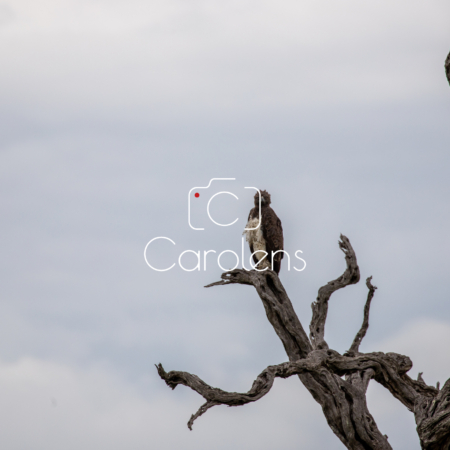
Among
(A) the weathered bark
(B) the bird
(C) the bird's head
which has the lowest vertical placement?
(A) the weathered bark

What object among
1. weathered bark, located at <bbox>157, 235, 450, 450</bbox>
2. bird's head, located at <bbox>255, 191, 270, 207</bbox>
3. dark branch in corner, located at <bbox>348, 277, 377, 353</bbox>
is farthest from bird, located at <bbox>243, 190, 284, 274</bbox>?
Answer: dark branch in corner, located at <bbox>348, 277, 377, 353</bbox>

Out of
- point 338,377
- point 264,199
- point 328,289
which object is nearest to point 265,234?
point 264,199

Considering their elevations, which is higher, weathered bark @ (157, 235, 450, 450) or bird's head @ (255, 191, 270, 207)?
bird's head @ (255, 191, 270, 207)

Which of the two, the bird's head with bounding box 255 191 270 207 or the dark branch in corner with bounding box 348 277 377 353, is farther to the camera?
the bird's head with bounding box 255 191 270 207

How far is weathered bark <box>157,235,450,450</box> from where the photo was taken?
7.95 meters

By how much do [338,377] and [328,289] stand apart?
58.1 inches

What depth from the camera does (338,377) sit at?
9.42m

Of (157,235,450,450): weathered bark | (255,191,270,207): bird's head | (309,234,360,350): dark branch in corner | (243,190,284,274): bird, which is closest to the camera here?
(157,235,450,450): weathered bark

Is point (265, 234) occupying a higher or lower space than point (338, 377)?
higher

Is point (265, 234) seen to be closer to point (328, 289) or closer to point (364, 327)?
point (328, 289)

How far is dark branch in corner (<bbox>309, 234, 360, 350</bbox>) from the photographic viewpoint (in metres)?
10.2

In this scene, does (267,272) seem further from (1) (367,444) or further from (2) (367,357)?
(1) (367,444)

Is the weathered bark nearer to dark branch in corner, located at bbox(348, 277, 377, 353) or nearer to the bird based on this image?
dark branch in corner, located at bbox(348, 277, 377, 353)

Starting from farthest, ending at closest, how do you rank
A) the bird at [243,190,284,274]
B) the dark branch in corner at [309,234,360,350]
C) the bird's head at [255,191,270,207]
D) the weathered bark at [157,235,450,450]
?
the bird's head at [255,191,270,207] < the bird at [243,190,284,274] < the dark branch in corner at [309,234,360,350] < the weathered bark at [157,235,450,450]
